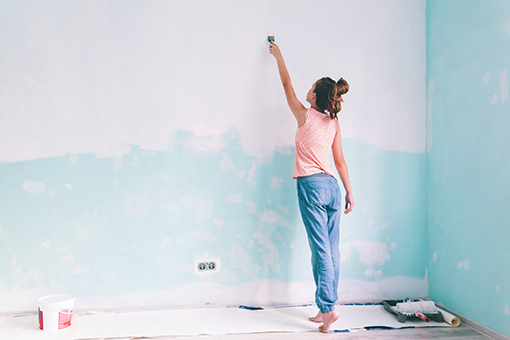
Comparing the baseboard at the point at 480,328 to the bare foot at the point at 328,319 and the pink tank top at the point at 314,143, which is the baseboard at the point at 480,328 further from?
the pink tank top at the point at 314,143

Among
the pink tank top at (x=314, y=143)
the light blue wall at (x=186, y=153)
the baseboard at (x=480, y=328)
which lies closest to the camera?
the baseboard at (x=480, y=328)

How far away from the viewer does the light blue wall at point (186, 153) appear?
215 cm

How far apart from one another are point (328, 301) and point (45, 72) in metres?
2.36

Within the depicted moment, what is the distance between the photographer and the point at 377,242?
234cm

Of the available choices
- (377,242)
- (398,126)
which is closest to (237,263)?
(377,242)

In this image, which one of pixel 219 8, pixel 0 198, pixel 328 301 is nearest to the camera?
pixel 328 301

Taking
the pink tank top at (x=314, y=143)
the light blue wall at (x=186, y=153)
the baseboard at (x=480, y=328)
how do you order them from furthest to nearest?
the light blue wall at (x=186, y=153) → the pink tank top at (x=314, y=143) → the baseboard at (x=480, y=328)

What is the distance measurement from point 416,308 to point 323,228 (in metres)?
0.86

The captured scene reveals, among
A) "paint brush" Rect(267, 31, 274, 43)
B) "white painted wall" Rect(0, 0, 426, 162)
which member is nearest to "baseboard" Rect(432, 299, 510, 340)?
"white painted wall" Rect(0, 0, 426, 162)

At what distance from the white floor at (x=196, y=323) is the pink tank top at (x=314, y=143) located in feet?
3.05

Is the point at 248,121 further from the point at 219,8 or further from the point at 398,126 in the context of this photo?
the point at 398,126

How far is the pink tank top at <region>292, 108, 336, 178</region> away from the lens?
6.39 ft


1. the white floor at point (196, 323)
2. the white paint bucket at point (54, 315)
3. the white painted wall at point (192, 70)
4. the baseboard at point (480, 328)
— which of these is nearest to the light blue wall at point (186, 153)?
the white painted wall at point (192, 70)

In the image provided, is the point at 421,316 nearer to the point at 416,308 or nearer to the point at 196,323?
the point at 416,308
